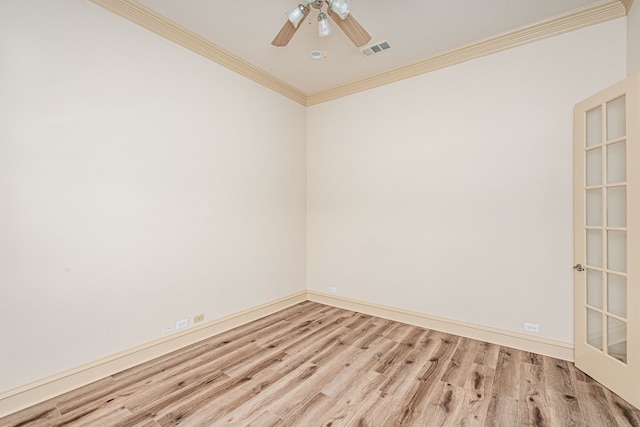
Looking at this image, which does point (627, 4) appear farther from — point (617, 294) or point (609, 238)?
point (617, 294)

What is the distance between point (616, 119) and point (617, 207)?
0.72 meters

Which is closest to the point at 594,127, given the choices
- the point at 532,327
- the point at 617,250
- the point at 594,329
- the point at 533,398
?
the point at 617,250

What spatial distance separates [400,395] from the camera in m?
2.19

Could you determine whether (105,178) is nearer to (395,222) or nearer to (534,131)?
(395,222)

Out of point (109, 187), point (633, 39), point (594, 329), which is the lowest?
point (594, 329)

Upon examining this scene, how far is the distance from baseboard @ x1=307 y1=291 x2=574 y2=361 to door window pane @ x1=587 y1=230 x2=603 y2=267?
0.84 m

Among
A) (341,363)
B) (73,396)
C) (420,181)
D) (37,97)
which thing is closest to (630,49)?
(420,181)

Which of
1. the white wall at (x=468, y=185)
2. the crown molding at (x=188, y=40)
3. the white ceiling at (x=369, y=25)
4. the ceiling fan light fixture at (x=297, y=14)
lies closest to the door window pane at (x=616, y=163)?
the white wall at (x=468, y=185)

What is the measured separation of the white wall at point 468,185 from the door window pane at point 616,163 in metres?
0.33

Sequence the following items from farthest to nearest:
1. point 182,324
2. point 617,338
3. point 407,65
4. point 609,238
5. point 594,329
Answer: point 407,65 < point 182,324 < point 594,329 < point 609,238 < point 617,338

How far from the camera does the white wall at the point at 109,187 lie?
204 centimetres

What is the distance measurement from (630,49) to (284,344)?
4.20 m

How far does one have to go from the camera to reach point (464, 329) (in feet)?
10.6

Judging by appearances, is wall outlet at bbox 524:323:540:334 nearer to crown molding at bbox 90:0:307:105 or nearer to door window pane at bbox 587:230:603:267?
door window pane at bbox 587:230:603:267
